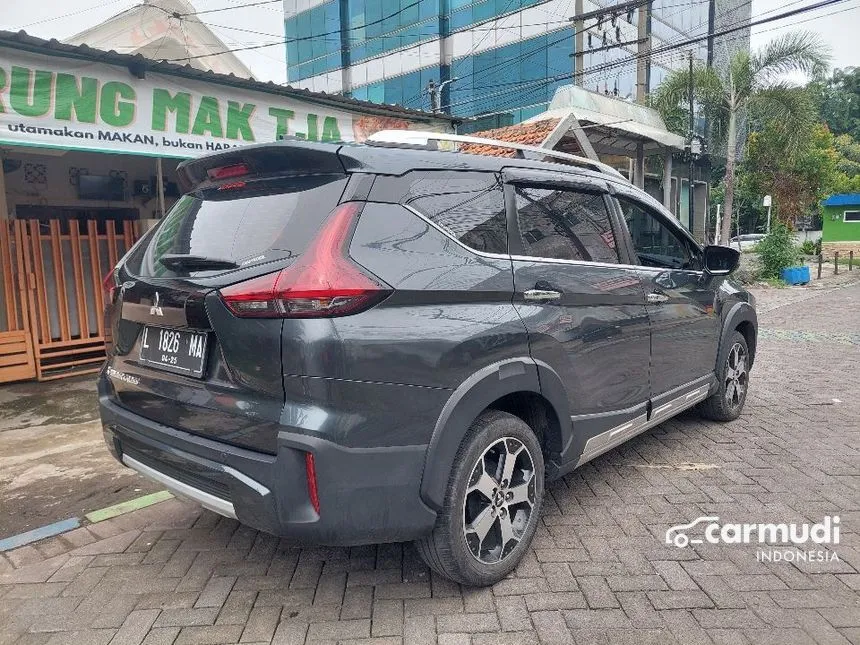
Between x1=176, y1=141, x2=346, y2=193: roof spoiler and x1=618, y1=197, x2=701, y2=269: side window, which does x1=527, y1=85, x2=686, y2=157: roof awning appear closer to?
x1=618, y1=197, x2=701, y2=269: side window

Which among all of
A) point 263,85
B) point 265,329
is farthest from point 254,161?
point 263,85

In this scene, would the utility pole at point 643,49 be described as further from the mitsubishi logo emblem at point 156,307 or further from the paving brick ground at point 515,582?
the mitsubishi logo emblem at point 156,307

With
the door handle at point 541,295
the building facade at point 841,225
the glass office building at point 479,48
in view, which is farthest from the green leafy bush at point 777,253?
the door handle at point 541,295

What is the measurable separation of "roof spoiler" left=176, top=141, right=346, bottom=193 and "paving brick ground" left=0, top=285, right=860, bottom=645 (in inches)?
70.8

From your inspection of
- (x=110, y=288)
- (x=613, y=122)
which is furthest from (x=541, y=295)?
(x=613, y=122)

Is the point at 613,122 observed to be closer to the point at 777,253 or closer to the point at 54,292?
the point at 777,253

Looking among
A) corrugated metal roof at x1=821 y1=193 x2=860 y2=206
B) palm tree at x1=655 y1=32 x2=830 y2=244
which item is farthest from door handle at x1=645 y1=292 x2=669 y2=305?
corrugated metal roof at x1=821 y1=193 x2=860 y2=206

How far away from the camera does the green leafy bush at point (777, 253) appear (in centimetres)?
1853

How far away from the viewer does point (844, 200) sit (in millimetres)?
26047

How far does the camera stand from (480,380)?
242cm

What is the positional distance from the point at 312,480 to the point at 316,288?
66 centimetres

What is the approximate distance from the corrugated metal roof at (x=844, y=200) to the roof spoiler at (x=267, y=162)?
98.6 feet

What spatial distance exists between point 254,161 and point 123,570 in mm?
2026

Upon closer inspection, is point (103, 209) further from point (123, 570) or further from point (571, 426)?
point (571, 426)
